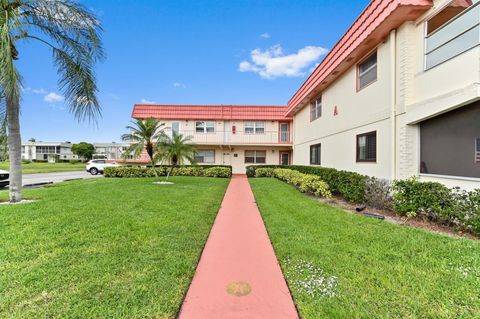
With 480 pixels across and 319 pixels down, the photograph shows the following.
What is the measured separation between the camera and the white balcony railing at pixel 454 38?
16.9 ft

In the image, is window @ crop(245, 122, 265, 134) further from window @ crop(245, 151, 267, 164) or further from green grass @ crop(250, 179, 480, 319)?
green grass @ crop(250, 179, 480, 319)

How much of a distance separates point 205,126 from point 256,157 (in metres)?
5.55

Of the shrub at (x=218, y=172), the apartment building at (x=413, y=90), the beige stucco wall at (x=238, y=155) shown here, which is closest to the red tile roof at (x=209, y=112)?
the beige stucco wall at (x=238, y=155)

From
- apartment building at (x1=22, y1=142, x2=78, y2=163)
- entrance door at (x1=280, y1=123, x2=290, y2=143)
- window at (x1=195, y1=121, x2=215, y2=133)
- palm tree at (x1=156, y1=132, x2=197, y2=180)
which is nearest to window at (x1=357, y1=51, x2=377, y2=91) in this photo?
palm tree at (x1=156, y1=132, x2=197, y2=180)

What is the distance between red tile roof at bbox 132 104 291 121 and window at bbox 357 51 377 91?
11933mm

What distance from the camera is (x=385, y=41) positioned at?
7473 mm

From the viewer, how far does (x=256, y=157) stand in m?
22.2

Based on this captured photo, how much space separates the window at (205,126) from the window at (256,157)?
3.96 metres

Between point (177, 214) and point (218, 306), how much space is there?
13.3 ft

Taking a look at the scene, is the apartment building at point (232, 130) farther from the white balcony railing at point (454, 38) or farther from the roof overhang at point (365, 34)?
the white balcony railing at point (454, 38)

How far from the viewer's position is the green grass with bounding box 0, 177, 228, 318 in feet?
8.46

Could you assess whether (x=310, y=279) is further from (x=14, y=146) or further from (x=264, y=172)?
(x=264, y=172)

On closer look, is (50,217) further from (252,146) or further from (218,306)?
(252,146)

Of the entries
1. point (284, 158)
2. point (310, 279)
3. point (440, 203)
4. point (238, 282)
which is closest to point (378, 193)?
point (440, 203)
